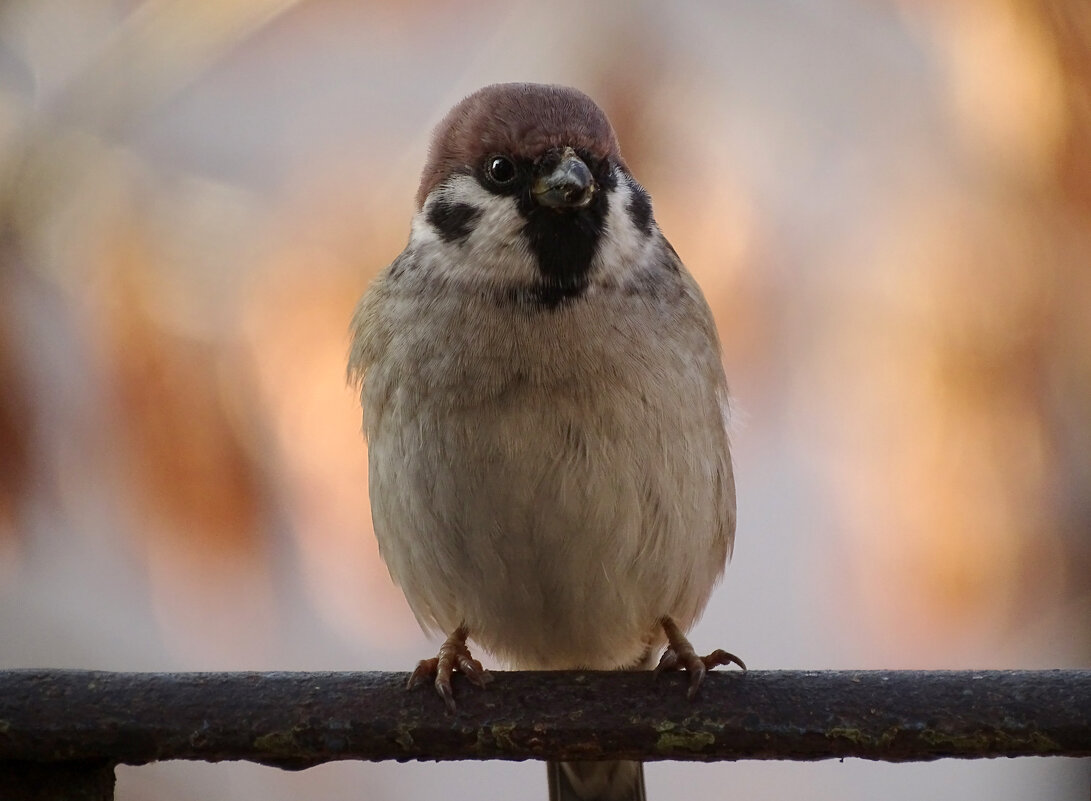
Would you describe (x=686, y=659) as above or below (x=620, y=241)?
below

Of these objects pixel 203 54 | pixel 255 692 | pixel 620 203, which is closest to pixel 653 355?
pixel 620 203

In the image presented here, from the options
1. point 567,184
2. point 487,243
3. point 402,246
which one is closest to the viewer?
point 567,184

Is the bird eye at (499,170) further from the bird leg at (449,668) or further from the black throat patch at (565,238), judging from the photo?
the bird leg at (449,668)

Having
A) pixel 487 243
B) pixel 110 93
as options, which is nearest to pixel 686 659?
pixel 487 243

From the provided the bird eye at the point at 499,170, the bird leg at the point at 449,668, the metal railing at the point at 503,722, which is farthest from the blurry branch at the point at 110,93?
the metal railing at the point at 503,722

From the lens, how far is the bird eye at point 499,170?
5.38 ft

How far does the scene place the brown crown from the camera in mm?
1607

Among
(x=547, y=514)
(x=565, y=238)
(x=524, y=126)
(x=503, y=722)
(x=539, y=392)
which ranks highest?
(x=524, y=126)

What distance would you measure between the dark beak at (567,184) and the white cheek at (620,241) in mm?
86

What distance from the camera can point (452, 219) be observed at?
5.65ft

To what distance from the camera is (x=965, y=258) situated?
2.20 metres

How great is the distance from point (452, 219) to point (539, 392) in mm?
288

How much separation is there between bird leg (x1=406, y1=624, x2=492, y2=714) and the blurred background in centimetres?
61

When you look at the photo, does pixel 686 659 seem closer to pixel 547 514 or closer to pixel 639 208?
pixel 547 514
